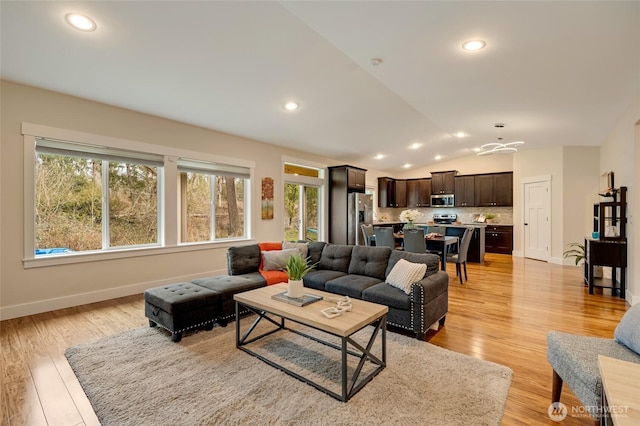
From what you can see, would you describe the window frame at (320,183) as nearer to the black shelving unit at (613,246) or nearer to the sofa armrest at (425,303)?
the sofa armrest at (425,303)

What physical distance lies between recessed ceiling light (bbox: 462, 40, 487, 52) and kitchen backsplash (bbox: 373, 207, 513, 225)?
7076mm

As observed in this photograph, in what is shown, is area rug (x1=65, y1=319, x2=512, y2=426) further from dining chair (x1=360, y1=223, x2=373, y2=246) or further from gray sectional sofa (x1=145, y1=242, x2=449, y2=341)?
dining chair (x1=360, y1=223, x2=373, y2=246)

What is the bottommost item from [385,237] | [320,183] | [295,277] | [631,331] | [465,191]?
[631,331]

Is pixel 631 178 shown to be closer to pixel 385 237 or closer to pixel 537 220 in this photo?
pixel 385 237

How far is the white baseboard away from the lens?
3.46m

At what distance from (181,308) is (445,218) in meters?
8.88

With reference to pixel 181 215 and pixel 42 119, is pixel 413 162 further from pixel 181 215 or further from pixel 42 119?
pixel 42 119

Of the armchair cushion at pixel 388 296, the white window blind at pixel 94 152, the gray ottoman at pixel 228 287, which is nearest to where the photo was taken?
the armchair cushion at pixel 388 296

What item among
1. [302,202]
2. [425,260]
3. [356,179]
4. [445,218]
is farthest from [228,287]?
[445,218]

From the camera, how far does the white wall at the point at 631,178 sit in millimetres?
3982

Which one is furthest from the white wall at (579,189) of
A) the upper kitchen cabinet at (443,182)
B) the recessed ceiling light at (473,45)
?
the recessed ceiling light at (473,45)

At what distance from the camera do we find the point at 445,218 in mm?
9859

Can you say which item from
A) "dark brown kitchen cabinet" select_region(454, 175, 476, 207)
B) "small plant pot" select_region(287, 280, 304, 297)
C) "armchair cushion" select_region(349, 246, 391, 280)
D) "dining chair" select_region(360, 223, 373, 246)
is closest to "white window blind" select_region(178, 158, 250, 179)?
"dining chair" select_region(360, 223, 373, 246)

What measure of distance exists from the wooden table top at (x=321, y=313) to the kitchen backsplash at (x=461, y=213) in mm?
7532
